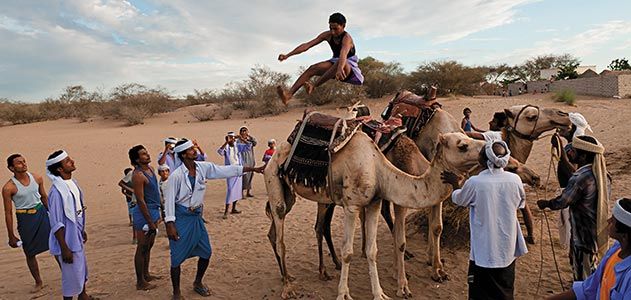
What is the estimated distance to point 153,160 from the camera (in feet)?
64.2

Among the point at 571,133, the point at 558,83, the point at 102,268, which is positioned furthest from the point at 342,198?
the point at 558,83

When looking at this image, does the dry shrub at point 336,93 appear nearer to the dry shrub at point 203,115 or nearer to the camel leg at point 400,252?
the dry shrub at point 203,115

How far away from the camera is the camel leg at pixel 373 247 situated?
4.89 meters

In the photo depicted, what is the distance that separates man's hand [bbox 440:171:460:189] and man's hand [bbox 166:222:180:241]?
9.81ft

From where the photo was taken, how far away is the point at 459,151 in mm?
4176

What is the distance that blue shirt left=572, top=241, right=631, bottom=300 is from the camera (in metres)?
2.25

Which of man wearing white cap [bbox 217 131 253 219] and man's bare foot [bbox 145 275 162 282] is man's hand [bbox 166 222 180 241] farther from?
man wearing white cap [bbox 217 131 253 219]

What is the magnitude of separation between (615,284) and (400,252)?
10.1 feet

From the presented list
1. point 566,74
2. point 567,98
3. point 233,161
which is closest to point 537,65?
point 566,74

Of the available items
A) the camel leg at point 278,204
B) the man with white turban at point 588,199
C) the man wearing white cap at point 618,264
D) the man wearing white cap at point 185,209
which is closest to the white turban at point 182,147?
the man wearing white cap at point 185,209

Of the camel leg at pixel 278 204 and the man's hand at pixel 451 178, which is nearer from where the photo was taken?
the man's hand at pixel 451 178

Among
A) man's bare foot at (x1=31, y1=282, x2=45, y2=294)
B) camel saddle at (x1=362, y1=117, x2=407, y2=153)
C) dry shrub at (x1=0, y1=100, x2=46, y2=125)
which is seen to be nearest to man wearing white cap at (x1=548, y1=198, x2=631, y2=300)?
camel saddle at (x1=362, y1=117, x2=407, y2=153)

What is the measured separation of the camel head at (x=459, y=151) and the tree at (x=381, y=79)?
1122 inches

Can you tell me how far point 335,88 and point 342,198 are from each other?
2555 cm
